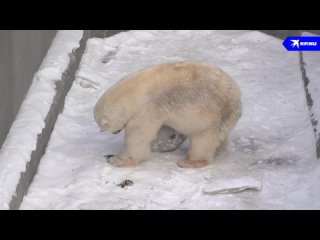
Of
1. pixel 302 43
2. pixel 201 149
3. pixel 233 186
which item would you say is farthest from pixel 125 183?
pixel 302 43

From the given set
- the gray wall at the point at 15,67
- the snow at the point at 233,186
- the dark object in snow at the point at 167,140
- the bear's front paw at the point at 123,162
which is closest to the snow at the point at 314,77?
the snow at the point at 233,186

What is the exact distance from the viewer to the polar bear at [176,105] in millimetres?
7613

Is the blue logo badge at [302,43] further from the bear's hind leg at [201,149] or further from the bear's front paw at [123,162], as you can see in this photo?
the bear's front paw at [123,162]

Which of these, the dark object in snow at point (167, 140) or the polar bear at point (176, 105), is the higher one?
the polar bear at point (176, 105)

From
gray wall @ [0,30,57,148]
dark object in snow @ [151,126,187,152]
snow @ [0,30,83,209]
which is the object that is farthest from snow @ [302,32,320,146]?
gray wall @ [0,30,57,148]

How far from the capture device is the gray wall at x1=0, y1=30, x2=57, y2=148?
8298 millimetres

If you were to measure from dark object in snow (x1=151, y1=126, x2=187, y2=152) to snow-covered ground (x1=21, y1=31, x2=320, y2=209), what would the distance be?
3.4 inches

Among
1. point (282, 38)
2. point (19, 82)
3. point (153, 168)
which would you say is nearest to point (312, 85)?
point (282, 38)

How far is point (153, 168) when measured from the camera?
25.9 feet

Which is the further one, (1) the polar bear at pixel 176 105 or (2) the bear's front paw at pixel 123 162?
(2) the bear's front paw at pixel 123 162

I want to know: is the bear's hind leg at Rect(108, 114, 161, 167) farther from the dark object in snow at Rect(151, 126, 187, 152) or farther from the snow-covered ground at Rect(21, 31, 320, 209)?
the dark object in snow at Rect(151, 126, 187, 152)

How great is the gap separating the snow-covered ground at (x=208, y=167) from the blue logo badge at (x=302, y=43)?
0.12m

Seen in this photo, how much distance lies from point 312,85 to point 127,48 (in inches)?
118

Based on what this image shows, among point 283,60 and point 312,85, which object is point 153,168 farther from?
point 283,60
